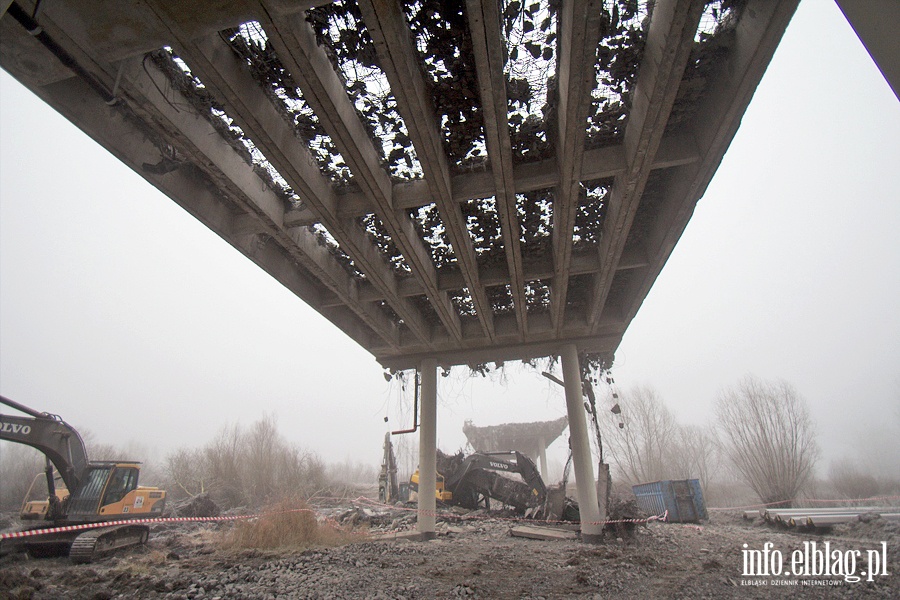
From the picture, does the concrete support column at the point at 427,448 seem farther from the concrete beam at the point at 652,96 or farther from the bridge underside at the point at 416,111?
the concrete beam at the point at 652,96

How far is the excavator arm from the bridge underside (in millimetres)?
6081

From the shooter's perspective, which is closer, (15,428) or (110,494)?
(15,428)

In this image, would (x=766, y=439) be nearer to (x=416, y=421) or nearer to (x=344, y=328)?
(x=416, y=421)

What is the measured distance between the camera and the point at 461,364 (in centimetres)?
1041

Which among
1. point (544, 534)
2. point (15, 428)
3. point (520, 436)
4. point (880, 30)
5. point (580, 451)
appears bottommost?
point (520, 436)

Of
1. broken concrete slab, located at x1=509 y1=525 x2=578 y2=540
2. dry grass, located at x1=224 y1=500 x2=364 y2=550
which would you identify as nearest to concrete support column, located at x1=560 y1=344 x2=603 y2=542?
broken concrete slab, located at x1=509 y1=525 x2=578 y2=540

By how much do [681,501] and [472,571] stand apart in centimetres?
987

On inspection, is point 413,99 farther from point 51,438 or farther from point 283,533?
point 51,438

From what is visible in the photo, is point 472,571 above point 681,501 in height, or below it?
above

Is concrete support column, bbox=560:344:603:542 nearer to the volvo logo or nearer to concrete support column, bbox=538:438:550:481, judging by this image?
the volvo logo

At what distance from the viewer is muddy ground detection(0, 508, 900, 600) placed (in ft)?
16.1

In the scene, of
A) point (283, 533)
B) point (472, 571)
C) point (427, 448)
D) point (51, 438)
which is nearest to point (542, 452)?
point (427, 448)

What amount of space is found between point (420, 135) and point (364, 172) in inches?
33.2

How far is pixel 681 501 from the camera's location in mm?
12789
